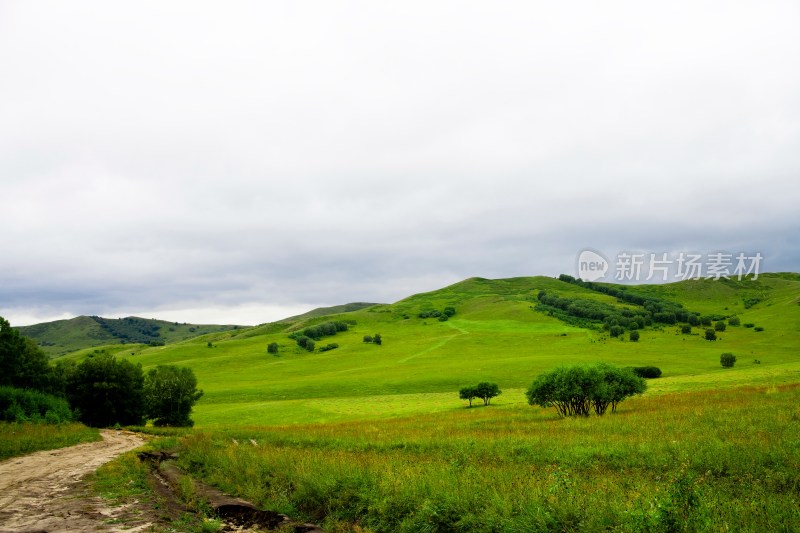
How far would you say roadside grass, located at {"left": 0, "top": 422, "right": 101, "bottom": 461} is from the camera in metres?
23.5

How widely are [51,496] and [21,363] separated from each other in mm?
40608

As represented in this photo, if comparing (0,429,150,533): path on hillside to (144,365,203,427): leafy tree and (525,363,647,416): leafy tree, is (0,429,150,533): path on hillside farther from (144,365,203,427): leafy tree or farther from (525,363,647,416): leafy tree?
(144,365,203,427): leafy tree

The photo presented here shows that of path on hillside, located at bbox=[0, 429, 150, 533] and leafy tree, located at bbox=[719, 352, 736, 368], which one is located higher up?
path on hillside, located at bbox=[0, 429, 150, 533]

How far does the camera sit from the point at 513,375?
315 feet

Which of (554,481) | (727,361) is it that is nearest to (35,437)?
(554,481)

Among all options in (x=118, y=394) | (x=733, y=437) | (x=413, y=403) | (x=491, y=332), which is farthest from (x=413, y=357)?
(x=733, y=437)

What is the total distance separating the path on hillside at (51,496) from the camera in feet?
35.8

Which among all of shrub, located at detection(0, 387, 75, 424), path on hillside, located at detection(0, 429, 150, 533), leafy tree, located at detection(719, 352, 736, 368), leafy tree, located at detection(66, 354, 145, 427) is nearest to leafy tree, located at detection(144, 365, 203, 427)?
leafy tree, located at detection(66, 354, 145, 427)

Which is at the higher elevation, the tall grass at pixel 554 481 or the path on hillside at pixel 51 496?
the tall grass at pixel 554 481

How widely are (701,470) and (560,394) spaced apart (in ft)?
92.7

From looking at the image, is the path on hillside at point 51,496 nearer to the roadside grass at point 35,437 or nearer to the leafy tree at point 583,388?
the roadside grass at point 35,437

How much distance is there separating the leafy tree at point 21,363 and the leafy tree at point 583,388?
4937cm

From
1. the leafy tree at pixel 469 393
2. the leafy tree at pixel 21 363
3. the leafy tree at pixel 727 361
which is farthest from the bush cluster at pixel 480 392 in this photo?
the leafy tree at pixel 727 361

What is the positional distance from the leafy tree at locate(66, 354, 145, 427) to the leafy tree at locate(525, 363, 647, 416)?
4503cm
